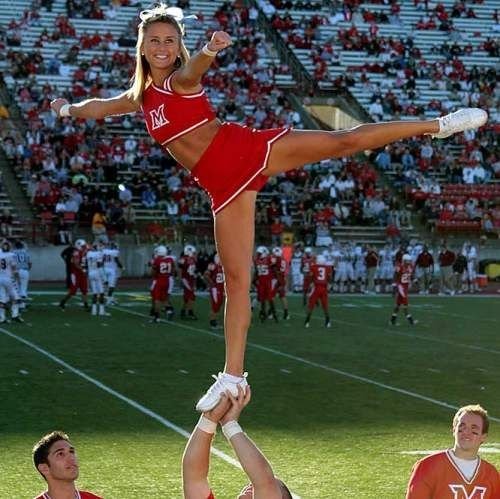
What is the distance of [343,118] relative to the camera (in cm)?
3566

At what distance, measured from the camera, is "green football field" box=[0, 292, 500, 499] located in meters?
8.78

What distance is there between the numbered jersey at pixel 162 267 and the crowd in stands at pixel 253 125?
310 inches

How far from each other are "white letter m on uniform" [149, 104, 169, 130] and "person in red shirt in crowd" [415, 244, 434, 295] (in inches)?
946

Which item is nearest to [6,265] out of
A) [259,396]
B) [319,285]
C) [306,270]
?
[319,285]

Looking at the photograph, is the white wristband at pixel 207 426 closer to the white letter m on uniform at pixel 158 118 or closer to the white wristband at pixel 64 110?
the white letter m on uniform at pixel 158 118

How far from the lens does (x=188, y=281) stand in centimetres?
2045

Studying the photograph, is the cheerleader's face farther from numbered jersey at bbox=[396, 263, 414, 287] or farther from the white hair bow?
numbered jersey at bbox=[396, 263, 414, 287]

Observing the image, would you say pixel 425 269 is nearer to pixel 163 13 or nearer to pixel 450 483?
pixel 450 483

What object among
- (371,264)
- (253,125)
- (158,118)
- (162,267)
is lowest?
(162,267)

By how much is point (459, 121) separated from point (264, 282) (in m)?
15.2

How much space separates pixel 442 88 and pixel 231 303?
108 ft

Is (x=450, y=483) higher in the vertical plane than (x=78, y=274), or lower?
lower

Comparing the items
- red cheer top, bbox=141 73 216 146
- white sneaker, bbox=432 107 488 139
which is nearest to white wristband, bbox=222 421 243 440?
red cheer top, bbox=141 73 216 146

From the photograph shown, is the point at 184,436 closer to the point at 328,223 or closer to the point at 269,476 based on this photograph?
the point at 269,476
